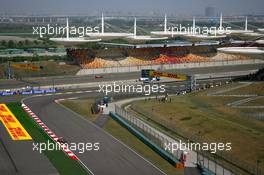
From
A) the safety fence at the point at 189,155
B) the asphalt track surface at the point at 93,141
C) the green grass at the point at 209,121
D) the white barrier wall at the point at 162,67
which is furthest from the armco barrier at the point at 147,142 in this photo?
the white barrier wall at the point at 162,67

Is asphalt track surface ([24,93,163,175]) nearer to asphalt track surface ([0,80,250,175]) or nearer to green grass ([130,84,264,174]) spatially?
asphalt track surface ([0,80,250,175])

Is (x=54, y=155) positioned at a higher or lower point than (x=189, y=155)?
lower

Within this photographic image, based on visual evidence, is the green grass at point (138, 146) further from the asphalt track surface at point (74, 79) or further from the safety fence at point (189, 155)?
the asphalt track surface at point (74, 79)

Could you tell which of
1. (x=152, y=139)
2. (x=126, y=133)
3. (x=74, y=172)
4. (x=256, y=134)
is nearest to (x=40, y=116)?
(x=126, y=133)

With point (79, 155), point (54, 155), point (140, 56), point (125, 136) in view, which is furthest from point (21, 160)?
point (140, 56)

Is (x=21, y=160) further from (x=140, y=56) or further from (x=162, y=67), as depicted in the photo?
(x=140, y=56)

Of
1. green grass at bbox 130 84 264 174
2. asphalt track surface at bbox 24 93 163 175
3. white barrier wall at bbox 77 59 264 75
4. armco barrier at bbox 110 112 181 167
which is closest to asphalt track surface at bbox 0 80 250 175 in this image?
asphalt track surface at bbox 24 93 163 175
